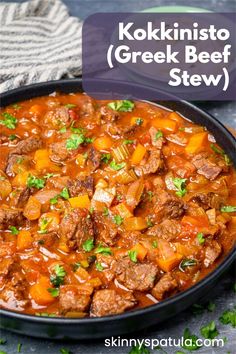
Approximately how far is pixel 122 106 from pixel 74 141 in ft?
2.70

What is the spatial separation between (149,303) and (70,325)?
684 millimetres

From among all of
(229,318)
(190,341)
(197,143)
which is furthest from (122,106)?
(190,341)

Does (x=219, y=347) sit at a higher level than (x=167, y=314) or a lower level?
lower

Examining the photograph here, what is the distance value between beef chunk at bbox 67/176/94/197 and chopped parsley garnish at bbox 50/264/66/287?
2.67 feet

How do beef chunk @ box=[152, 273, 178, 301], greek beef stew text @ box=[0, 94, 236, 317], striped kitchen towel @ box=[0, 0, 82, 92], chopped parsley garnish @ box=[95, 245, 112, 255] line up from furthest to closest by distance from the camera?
striped kitchen towel @ box=[0, 0, 82, 92]
chopped parsley garnish @ box=[95, 245, 112, 255]
greek beef stew text @ box=[0, 94, 236, 317]
beef chunk @ box=[152, 273, 178, 301]

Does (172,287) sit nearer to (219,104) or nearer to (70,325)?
(70,325)

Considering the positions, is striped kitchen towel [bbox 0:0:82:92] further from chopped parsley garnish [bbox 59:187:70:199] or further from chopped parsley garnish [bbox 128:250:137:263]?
chopped parsley garnish [bbox 128:250:137:263]

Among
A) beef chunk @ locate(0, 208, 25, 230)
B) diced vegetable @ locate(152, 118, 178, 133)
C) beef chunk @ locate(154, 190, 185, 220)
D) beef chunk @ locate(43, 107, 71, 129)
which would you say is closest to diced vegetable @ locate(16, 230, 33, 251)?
beef chunk @ locate(0, 208, 25, 230)

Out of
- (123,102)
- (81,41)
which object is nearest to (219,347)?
(123,102)

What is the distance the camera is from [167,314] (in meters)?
4.67

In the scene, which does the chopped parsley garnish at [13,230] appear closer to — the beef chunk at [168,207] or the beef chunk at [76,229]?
the beef chunk at [76,229]

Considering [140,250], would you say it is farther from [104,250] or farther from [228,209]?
[228,209]

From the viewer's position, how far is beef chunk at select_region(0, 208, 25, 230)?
17.2ft

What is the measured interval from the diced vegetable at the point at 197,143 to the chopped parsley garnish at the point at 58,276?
187 centimetres
